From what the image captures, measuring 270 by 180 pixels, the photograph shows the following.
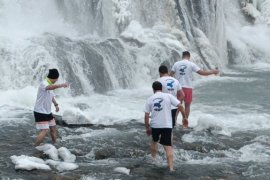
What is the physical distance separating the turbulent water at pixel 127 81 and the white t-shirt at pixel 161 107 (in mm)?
823

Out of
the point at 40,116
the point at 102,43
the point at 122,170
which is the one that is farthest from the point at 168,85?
the point at 102,43

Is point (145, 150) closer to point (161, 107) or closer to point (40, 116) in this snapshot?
point (161, 107)

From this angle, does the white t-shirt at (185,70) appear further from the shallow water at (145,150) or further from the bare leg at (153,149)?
the bare leg at (153,149)

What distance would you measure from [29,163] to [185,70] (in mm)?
3854

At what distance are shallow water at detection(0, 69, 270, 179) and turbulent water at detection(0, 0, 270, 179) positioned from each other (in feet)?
0.06

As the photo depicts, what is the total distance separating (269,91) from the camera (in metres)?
18.6

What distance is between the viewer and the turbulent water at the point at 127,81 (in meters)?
9.01

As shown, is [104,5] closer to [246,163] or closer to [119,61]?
[119,61]

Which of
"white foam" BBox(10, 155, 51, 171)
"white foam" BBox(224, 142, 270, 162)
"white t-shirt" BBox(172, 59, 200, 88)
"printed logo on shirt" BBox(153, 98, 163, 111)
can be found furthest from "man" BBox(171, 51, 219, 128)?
"white foam" BBox(10, 155, 51, 171)

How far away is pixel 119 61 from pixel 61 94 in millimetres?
3530

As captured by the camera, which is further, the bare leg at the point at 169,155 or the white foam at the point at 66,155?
Result: the white foam at the point at 66,155

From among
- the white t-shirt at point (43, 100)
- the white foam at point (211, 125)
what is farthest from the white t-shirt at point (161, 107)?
the white foam at point (211, 125)

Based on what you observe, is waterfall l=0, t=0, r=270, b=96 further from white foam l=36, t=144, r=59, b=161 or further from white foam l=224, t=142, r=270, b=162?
white foam l=224, t=142, r=270, b=162

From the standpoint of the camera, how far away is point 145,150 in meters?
9.38
